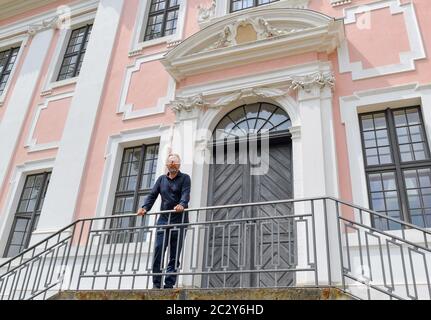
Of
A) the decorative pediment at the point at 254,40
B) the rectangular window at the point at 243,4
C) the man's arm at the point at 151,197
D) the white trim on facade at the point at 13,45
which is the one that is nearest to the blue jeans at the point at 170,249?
the man's arm at the point at 151,197

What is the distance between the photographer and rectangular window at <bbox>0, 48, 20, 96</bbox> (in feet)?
40.5

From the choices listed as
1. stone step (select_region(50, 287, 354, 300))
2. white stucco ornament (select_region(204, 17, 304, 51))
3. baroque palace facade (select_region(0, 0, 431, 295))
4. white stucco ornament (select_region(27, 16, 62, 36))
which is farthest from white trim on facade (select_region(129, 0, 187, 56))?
stone step (select_region(50, 287, 354, 300))

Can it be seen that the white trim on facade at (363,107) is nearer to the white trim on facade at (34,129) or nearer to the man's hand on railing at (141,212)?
the man's hand on railing at (141,212)

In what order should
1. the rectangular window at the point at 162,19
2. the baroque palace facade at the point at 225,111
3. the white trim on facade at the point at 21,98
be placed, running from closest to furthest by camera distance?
the baroque palace facade at the point at 225,111 → the rectangular window at the point at 162,19 → the white trim on facade at the point at 21,98

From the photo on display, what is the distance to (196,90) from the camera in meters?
8.50

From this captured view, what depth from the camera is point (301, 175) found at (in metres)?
6.82

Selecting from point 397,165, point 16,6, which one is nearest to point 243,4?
point 397,165

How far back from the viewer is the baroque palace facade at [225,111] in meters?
6.71

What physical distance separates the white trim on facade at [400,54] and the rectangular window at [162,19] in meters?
4.36

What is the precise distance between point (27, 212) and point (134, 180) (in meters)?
3.01

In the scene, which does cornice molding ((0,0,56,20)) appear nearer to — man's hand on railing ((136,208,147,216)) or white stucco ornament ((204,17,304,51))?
white stucco ornament ((204,17,304,51))
